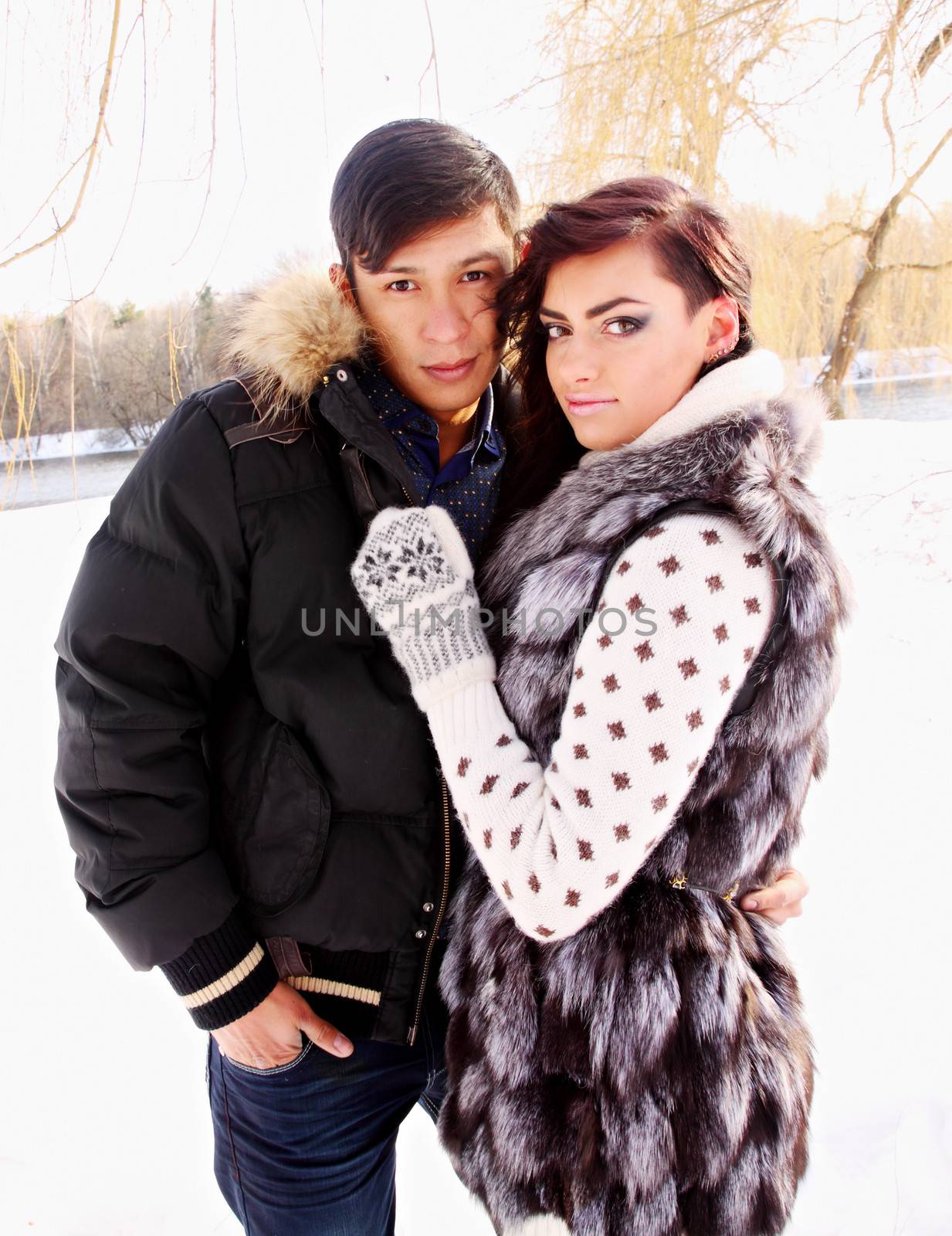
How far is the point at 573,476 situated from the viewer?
122 centimetres

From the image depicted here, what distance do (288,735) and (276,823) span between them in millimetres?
132

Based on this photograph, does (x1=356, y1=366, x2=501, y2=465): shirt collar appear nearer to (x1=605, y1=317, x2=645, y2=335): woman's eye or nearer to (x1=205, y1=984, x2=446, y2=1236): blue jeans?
(x1=605, y1=317, x2=645, y2=335): woman's eye

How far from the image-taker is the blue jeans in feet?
4.14

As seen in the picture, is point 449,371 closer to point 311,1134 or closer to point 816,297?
point 311,1134

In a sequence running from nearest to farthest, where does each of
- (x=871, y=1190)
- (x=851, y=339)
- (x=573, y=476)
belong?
(x=573, y=476) → (x=871, y=1190) → (x=851, y=339)

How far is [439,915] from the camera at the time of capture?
1.29 m

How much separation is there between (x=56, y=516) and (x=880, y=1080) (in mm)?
8794

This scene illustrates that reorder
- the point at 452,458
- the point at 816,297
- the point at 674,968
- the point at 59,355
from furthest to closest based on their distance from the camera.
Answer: the point at 816,297
the point at 59,355
the point at 452,458
the point at 674,968

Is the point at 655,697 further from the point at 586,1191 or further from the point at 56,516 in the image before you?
the point at 56,516

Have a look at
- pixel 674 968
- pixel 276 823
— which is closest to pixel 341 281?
pixel 276 823

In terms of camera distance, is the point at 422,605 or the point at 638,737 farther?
the point at 422,605

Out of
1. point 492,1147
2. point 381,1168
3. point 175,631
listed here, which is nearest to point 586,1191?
point 492,1147

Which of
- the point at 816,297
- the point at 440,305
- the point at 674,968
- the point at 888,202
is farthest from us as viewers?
the point at 816,297

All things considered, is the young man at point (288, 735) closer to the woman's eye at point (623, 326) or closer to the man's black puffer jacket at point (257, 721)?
the man's black puffer jacket at point (257, 721)
